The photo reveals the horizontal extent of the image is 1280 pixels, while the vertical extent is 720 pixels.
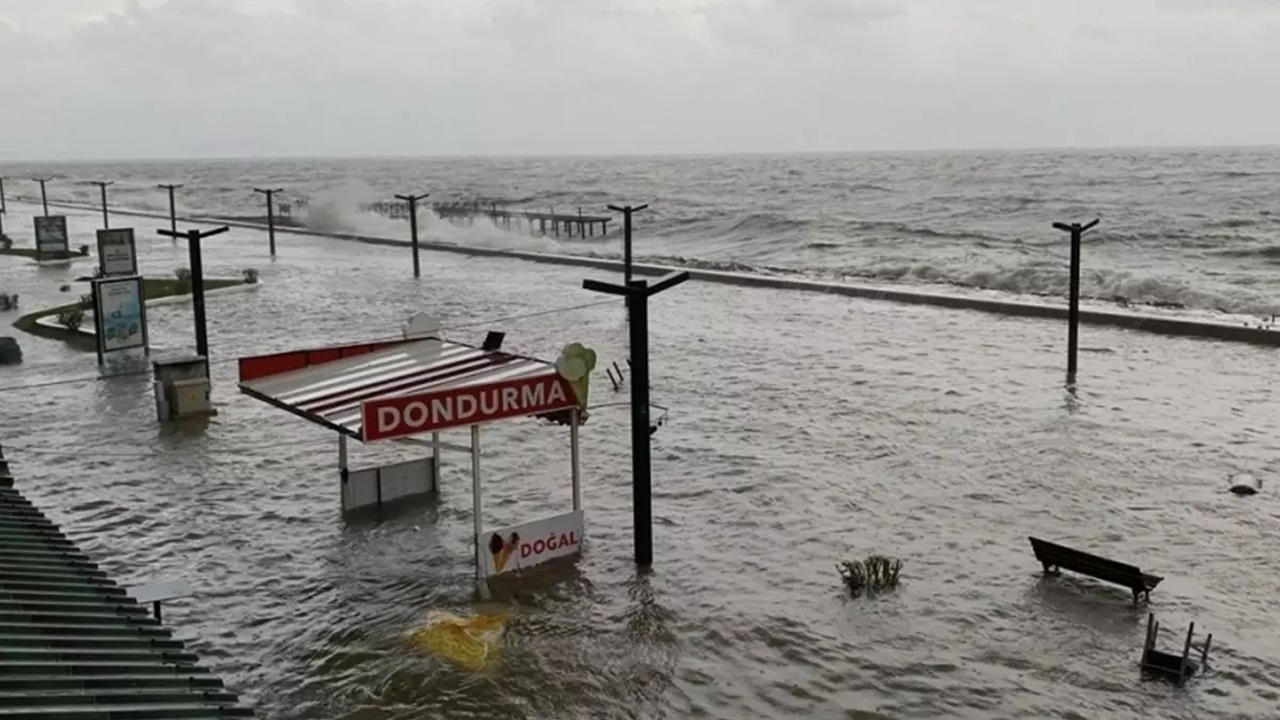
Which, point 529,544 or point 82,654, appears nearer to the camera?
point 82,654

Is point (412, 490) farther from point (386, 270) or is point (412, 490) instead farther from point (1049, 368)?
point (386, 270)

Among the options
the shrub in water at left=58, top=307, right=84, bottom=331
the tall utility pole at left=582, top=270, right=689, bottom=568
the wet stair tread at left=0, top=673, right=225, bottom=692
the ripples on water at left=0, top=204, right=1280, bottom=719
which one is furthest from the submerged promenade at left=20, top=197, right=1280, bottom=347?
the wet stair tread at left=0, top=673, right=225, bottom=692

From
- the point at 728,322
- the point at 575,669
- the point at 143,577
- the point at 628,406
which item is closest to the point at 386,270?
the point at 728,322

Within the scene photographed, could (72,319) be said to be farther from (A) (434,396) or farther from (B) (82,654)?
(B) (82,654)

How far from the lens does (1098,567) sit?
12.7 meters

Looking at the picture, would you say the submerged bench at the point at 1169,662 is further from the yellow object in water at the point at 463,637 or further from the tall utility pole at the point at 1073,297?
the tall utility pole at the point at 1073,297

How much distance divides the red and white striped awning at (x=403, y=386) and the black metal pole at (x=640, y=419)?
0.77m

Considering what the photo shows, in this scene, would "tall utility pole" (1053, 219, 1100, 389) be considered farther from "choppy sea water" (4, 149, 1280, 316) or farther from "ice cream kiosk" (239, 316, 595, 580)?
"choppy sea water" (4, 149, 1280, 316)

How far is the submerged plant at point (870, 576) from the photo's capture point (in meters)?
13.0

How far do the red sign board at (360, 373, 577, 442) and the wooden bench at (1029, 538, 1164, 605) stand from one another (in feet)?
18.8

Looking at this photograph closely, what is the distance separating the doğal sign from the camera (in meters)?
13.2

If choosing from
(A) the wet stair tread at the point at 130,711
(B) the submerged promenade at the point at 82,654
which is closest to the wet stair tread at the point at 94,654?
(B) the submerged promenade at the point at 82,654

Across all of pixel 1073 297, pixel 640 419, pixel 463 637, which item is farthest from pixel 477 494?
pixel 1073 297

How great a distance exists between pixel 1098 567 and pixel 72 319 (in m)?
26.2
